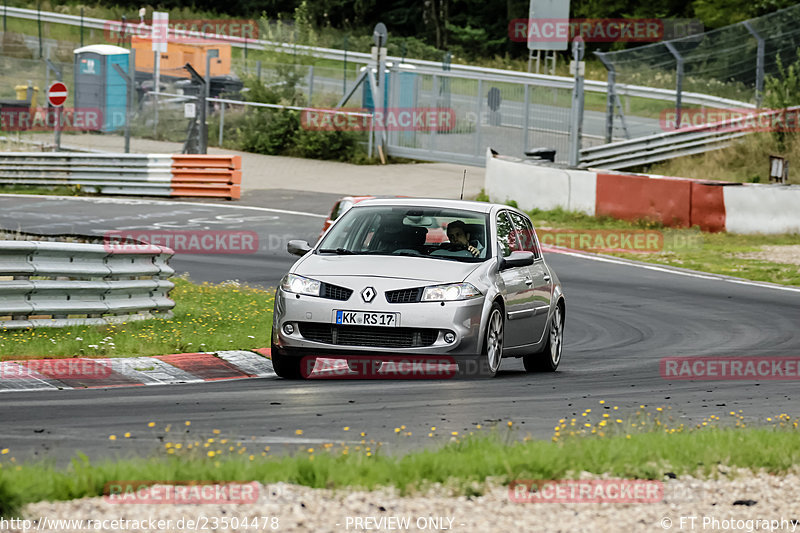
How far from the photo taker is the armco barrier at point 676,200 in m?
24.6

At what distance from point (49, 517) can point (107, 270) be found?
7.71 meters

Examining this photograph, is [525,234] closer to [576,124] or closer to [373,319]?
[373,319]

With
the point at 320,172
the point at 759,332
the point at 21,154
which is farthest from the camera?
the point at 320,172

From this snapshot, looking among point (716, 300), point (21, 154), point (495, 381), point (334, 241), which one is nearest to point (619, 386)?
point (495, 381)

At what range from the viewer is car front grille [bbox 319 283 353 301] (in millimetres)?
10375

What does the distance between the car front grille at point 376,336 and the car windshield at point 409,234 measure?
943 millimetres

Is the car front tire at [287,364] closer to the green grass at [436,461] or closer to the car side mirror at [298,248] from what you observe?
the car side mirror at [298,248]

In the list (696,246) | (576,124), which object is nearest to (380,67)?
(576,124)

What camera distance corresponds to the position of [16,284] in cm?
1176

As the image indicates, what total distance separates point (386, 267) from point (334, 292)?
0.49 m

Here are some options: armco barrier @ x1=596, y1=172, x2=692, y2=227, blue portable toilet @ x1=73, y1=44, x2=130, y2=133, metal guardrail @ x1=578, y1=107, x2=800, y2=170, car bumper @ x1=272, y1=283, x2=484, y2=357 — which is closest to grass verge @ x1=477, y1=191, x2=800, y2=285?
armco barrier @ x1=596, y1=172, x2=692, y2=227

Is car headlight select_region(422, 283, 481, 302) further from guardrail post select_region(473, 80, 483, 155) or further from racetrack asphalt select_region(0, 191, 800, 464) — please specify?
guardrail post select_region(473, 80, 483, 155)

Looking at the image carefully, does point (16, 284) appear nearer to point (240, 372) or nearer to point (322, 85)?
point (240, 372)

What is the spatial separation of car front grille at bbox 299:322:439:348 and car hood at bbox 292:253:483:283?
0.43 meters
